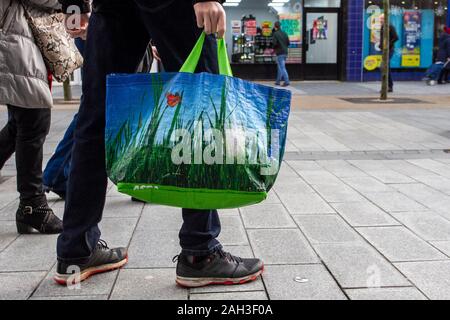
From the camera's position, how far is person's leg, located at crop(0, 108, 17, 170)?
3.46m

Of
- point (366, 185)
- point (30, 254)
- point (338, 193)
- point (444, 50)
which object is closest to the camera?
point (30, 254)

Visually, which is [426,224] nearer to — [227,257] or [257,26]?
[227,257]

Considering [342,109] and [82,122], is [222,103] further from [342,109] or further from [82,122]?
[342,109]

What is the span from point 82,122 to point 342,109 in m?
9.03

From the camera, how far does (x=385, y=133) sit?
7891mm

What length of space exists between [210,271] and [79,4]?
4.62ft

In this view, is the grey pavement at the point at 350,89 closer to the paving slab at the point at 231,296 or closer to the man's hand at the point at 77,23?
the man's hand at the point at 77,23

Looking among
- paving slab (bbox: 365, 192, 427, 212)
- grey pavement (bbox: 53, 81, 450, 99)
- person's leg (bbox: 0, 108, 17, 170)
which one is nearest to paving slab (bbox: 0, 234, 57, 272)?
person's leg (bbox: 0, 108, 17, 170)

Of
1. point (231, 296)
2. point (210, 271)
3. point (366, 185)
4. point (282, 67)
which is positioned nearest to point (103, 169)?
point (210, 271)

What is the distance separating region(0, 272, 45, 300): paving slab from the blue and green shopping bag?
30.1 inches

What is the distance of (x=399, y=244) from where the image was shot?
3.19 m

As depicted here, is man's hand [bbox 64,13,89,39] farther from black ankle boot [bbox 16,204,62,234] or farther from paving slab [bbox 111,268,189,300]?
paving slab [bbox 111,268,189,300]
